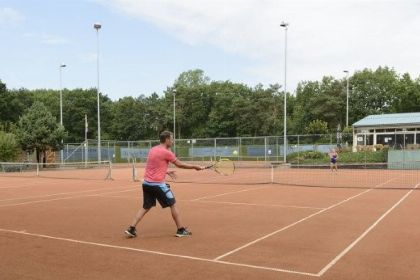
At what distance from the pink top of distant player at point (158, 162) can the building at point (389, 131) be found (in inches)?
1344

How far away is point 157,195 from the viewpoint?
27.6ft

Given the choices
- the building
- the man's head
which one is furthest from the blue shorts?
the building

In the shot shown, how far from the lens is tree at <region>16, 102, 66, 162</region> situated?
38.8m

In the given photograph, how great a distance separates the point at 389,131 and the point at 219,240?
39.7 m

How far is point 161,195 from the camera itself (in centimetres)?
837

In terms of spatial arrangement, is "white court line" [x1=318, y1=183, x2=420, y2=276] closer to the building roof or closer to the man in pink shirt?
the man in pink shirt

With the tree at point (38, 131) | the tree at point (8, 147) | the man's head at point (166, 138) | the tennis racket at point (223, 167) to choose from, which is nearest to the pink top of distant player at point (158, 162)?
the man's head at point (166, 138)

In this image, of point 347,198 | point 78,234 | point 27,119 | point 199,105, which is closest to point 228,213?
point 78,234

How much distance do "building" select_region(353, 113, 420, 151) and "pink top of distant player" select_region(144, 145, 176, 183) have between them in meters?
34.1

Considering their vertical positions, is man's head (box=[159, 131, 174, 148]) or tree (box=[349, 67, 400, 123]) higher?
tree (box=[349, 67, 400, 123])

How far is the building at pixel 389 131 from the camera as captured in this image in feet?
134

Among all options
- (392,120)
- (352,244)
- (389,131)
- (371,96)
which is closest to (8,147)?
(389,131)

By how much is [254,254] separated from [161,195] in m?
2.05

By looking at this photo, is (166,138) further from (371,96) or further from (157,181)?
(371,96)
